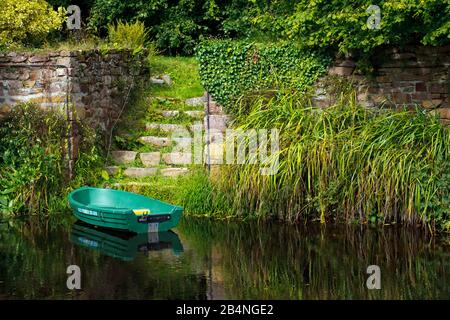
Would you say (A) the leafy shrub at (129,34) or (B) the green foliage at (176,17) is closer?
(A) the leafy shrub at (129,34)

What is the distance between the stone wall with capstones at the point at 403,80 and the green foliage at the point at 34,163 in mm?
4062

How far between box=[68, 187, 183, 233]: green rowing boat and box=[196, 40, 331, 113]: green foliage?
229 centimetres

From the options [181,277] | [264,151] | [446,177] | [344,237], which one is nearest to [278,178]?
[264,151]

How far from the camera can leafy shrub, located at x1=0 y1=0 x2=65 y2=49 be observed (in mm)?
16078

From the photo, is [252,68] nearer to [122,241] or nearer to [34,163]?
[34,163]

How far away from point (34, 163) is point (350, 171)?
4741 mm

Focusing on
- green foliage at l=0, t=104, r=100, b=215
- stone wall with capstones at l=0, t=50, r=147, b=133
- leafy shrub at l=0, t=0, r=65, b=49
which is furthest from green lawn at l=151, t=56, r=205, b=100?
green foliage at l=0, t=104, r=100, b=215

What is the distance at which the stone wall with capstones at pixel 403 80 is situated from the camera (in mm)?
14312

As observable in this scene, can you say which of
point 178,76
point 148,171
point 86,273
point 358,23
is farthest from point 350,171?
point 178,76

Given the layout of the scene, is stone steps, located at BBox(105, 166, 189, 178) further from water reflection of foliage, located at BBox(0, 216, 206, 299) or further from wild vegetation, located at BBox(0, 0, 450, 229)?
water reflection of foliage, located at BBox(0, 216, 206, 299)

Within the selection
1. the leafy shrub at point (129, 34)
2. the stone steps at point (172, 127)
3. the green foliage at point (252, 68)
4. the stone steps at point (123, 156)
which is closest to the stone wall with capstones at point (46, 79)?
the stone steps at point (123, 156)

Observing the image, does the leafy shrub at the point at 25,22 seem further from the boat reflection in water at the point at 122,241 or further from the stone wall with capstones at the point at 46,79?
the boat reflection in water at the point at 122,241

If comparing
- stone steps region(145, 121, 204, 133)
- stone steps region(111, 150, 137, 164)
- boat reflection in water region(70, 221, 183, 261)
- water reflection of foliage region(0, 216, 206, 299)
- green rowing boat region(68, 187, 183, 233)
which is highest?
stone steps region(145, 121, 204, 133)
